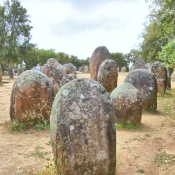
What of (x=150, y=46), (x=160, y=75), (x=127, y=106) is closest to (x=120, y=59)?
(x=150, y=46)

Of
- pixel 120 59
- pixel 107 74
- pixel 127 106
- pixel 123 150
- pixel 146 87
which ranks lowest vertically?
pixel 123 150

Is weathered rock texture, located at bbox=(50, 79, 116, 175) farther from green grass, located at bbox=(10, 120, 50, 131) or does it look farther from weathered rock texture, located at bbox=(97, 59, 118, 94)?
weathered rock texture, located at bbox=(97, 59, 118, 94)

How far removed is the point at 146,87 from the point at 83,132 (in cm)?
748

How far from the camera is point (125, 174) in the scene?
15.0 ft

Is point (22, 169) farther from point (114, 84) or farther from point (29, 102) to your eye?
point (114, 84)

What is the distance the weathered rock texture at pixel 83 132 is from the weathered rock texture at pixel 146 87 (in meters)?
7.03

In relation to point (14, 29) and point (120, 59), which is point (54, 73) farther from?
point (120, 59)

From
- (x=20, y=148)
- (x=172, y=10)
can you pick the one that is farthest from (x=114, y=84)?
(x=20, y=148)

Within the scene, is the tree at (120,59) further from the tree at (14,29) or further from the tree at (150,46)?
the tree at (14,29)

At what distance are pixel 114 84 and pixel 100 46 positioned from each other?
459 cm

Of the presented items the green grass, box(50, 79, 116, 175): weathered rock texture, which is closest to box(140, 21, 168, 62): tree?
the green grass

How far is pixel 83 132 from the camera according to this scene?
3838 mm

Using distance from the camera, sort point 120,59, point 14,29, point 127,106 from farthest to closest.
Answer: point 120,59
point 14,29
point 127,106

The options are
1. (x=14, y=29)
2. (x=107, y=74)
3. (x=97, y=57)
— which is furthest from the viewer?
(x=14, y=29)
